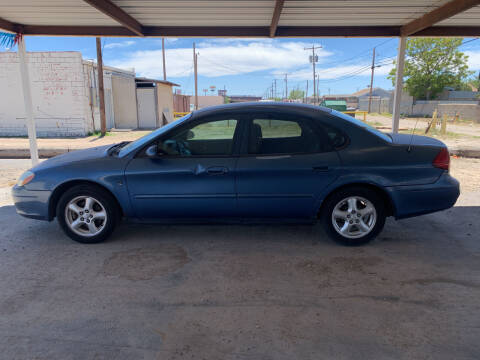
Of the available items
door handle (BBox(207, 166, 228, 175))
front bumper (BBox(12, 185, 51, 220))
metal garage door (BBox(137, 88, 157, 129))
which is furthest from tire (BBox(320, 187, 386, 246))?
metal garage door (BBox(137, 88, 157, 129))

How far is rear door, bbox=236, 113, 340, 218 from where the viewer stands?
4.11 metres

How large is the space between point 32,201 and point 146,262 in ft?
5.20

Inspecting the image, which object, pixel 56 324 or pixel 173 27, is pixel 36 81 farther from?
pixel 56 324

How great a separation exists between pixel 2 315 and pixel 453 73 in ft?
184

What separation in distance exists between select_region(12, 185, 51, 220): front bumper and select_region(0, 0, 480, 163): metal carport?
3.09m

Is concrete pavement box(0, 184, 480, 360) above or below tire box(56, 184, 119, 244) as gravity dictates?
below

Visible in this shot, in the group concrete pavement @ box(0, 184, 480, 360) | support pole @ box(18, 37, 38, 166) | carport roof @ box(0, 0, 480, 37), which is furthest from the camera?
support pole @ box(18, 37, 38, 166)

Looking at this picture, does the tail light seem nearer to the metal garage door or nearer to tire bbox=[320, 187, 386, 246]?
tire bbox=[320, 187, 386, 246]

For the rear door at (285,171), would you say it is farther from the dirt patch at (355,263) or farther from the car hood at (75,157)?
the car hood at (75,157)

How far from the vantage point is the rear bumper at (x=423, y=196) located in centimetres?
412

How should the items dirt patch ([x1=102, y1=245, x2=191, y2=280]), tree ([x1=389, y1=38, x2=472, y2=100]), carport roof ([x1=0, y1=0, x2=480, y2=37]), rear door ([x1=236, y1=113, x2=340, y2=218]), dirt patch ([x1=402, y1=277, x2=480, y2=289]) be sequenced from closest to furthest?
dirt patch ([x1=402, y1=277, x2=480, y2=289]), dirt patch ([x1=102, y1=245, x2=191, y2=280]), rear door ([x1=236, y1=113, x2=340, y2=218]), carport roof ([x1=0, y1=0, x2=480, y2=37]), tree ([x1=389, y1=38, x2=472, y2=100])

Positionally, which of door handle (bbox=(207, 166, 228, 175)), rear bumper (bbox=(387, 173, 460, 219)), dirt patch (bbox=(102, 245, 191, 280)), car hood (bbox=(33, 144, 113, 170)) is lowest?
dirt patch (bbox=(102, 245, 191, 280))

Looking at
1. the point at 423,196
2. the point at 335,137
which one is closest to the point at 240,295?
the point at 335,137

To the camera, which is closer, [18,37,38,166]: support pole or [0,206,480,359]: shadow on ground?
[0,206,480,359]: shadow on ground
